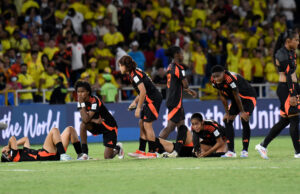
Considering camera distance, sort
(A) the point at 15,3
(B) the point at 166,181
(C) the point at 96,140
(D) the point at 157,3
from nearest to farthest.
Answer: (B) the point at 166,181
(C) the point at 96,140
(A) the point at 15,3
(D) the point at 157,3

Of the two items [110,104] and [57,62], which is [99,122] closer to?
[110,104]

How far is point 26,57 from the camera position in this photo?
19.8m

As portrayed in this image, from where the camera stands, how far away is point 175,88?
11984mm

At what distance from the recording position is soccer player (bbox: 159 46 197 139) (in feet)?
38.7

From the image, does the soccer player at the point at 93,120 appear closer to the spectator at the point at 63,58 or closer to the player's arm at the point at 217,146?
the player's arm at the point at 217,146

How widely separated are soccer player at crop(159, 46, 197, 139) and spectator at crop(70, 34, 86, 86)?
882cm

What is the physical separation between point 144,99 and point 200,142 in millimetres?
1246

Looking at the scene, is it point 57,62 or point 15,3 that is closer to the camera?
point 57,62

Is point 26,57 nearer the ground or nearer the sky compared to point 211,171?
nearer the sky

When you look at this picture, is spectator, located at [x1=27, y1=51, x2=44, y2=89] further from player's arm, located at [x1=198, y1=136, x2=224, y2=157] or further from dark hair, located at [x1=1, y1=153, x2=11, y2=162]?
player's arm, located at [x1=198, y1=136, x2=224, y2=157]

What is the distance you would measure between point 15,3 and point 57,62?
128 inches

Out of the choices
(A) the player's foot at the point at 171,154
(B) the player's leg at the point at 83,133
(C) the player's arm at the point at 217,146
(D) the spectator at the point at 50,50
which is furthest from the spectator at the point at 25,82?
(C) the player's arm at the point at 217,146

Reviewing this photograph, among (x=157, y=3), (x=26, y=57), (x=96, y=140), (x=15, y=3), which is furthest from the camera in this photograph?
(x=157, y=3)

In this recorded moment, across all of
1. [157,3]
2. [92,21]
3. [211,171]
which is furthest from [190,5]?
[211,171]
